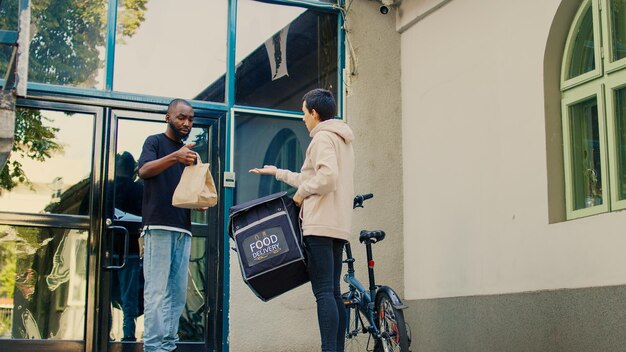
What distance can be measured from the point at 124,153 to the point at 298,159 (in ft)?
5.48

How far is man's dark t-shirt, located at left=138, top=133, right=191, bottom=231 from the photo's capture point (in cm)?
671

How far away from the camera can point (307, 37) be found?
356 inches

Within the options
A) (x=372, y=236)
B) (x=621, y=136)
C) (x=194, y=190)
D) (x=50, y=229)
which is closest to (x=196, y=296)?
(x=50, y=229)

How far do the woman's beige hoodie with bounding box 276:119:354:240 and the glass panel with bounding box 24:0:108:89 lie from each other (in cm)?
266

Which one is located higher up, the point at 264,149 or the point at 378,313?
the point at 264,149

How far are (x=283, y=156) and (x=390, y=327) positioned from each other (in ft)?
8.83

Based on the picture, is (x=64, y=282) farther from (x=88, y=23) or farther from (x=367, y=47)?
(x=367, y=47)

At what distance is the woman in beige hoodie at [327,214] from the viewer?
6000mm

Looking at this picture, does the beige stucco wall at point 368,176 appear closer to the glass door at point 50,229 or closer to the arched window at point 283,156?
the arched window at point 283,156

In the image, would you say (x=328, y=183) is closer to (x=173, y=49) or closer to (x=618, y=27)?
(x=618, y=27)

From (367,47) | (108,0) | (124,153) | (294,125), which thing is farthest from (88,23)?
(367,47)

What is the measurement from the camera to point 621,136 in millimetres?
6461

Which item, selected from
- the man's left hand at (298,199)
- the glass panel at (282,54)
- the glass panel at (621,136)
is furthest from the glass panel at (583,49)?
the glass panel at (282,54)

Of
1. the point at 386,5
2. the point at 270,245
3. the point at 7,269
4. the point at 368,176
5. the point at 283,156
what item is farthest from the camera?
the point at 386,5
